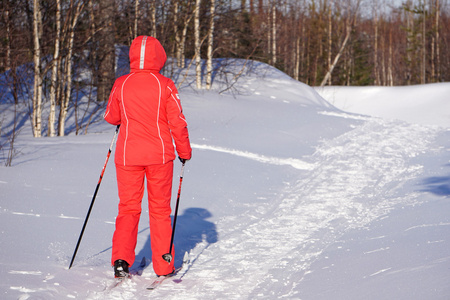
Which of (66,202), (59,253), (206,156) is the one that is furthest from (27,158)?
(59,253)

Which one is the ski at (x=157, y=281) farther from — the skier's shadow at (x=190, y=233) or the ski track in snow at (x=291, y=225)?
the skier's shadow at (x=190, y=233)

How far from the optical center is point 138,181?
3.70 m

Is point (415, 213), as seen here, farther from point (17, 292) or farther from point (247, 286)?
point (17, 292)

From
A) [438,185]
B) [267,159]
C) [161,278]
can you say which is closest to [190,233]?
[161,278]

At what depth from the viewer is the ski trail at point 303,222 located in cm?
373

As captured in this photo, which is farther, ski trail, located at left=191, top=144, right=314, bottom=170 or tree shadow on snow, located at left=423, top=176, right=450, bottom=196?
ski trail, located at left=191, top=144, right=314, bottom=170

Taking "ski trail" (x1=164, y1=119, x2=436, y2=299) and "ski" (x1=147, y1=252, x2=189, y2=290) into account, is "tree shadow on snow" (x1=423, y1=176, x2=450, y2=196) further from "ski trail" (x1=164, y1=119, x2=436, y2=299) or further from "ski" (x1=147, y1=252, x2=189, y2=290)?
"ski" (x1=147, y1=252, x2=189, y2=290)

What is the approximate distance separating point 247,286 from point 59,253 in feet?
5.04

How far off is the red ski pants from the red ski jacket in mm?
103

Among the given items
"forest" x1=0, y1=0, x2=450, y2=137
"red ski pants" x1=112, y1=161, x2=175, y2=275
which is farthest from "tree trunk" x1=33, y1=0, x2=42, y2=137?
"red ski pants" x1=112, y1=161, x2=175, y2=275

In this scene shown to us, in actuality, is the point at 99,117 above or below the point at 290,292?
above

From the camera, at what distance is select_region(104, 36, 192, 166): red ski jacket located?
364 cm

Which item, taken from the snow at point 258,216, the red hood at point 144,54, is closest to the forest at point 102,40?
the snow at point 258,216

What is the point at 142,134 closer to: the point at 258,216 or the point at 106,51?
the point at 258,216
